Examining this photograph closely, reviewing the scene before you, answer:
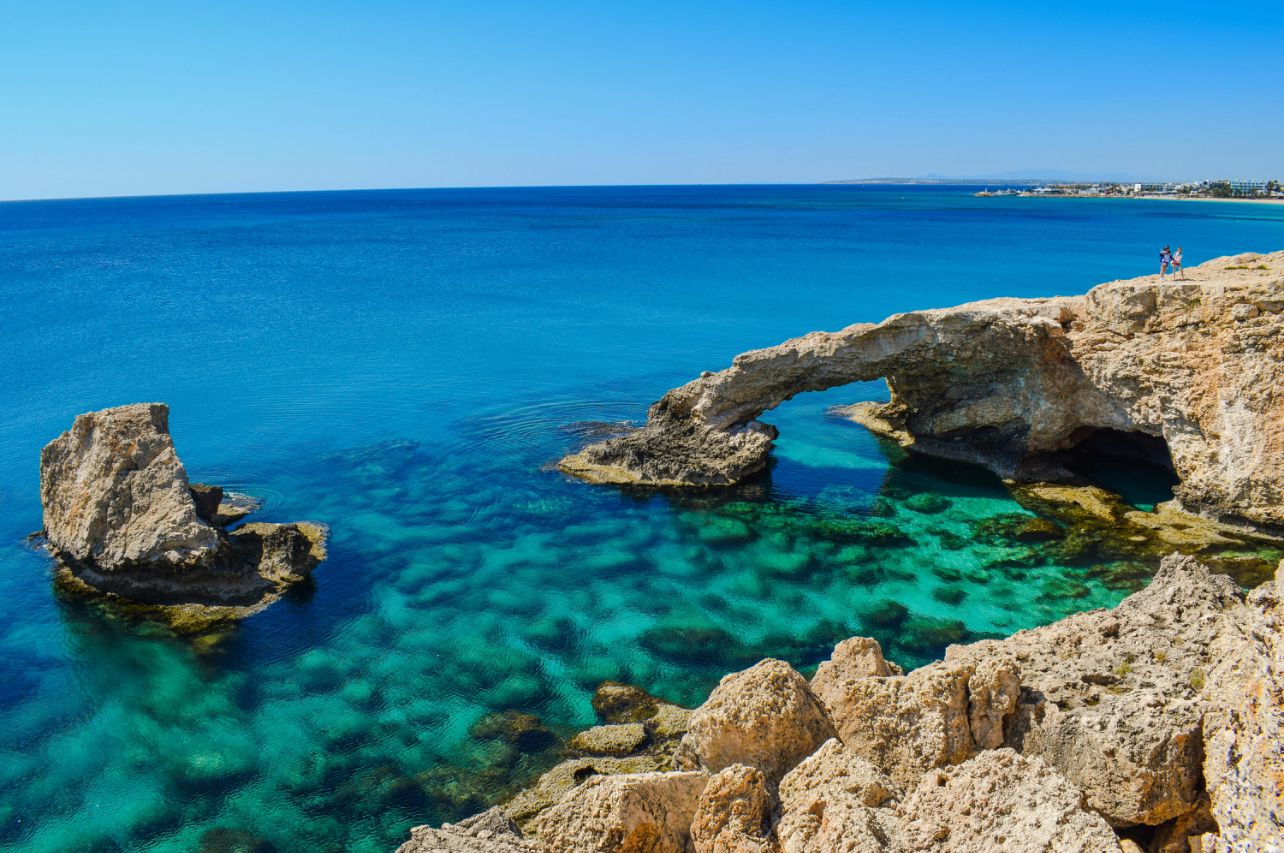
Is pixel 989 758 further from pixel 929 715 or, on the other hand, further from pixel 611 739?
pixel 611 739

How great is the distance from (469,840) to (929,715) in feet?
14.7

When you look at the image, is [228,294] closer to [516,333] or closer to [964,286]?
[516,333]

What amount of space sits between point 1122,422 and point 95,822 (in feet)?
71.4

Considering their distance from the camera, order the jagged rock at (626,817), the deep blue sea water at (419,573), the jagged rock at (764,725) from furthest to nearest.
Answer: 1. the deep blue sea water at (419,573)
2. the jagged rock at (764,725)
3. the jagged rock at (626,817)

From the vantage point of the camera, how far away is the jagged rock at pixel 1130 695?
24.1ft

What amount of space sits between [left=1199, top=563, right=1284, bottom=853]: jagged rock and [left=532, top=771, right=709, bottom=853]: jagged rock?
4.10 m

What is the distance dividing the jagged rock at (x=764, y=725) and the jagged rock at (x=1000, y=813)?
168 centimetres

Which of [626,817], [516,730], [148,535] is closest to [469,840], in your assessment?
[626,817]

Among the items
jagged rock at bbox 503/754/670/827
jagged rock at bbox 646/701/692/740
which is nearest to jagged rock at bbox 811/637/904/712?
jagged rock at bbox 503/754/670/827

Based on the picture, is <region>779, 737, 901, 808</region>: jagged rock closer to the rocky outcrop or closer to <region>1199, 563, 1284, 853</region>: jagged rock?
<region>1199, 563, 1284, 853</region>: jagged rock

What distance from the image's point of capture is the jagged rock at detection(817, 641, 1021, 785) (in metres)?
8.14

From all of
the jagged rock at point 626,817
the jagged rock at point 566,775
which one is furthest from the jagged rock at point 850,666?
the jagged rock at point 566,775

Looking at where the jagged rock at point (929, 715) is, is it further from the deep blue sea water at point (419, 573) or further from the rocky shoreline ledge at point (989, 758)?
the deep blue sea water at point (419, 573)

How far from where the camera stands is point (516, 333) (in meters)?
44.9
